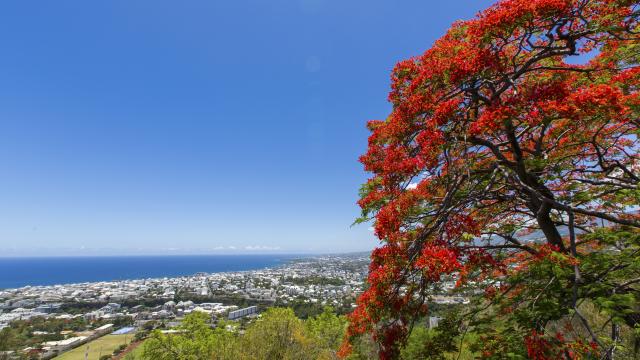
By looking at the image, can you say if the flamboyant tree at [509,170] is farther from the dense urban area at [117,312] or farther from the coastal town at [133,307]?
the coastal town at [133,307]

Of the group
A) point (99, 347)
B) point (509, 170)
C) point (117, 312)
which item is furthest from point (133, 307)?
point (509, 170)

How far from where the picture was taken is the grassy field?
37219 mm

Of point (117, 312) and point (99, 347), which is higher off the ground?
point (99, 347)

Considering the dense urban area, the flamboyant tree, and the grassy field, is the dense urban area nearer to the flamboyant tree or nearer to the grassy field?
the grassy field

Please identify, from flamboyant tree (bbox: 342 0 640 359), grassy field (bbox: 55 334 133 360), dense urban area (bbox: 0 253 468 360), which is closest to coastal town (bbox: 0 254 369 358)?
dense urban area (bbox: 0 253 468 360)

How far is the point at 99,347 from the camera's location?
42094 mm

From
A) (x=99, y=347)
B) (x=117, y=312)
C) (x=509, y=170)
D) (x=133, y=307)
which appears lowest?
(x=133, y=307)

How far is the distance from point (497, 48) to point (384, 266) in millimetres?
4329

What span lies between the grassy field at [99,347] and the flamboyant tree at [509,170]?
4662 centimetres

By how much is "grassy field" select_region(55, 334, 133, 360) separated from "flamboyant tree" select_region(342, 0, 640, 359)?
4662 cm

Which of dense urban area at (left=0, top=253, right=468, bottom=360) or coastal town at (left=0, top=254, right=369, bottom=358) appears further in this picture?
coastal town at (left=0, top=254, right=369, bottom=358)

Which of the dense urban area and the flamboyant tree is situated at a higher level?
the flamboyant tree

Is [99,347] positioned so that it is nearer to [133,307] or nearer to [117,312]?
[117,312]

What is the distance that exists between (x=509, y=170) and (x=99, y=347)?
182 feet
